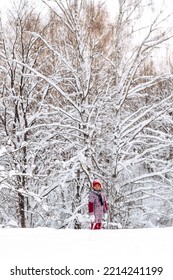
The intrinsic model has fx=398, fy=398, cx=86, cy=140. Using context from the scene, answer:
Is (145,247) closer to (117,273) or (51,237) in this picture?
(117,273)

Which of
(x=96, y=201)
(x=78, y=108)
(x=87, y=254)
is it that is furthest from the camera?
(x=78, y=108)

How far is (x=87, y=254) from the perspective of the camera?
5371mm

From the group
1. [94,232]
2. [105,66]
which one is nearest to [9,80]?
[105,66]

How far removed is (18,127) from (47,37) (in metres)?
3.85

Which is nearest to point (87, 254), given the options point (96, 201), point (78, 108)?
point (96, 201)

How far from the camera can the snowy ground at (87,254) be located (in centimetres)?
475

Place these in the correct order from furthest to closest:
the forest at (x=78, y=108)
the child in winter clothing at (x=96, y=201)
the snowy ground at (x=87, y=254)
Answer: the forest at (x=78, y=108) → the child in winter clothing at (x=96, y=201) → the snowy ground at (x=87, y=254)

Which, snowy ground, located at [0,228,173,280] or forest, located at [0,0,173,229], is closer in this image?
snowy ground, located at [0,228,173,280]

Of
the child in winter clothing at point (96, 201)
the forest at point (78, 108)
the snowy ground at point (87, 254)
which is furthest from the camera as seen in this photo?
the forest at point (78, 108)

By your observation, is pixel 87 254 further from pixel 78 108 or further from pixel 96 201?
pixel 78 108

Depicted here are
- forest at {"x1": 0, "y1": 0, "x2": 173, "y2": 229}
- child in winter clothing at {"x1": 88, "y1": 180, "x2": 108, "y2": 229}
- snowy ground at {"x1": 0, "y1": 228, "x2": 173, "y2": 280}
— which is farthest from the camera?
forest at {"x1": 0, "y1": 0, "x2": 173, "y2": 229}

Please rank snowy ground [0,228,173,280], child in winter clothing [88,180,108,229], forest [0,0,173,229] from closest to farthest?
snowy ground [0,228,173,280]
child in winter clothing [88,180,108,229]
forest [0,0,173,229]

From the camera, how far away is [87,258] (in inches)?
205

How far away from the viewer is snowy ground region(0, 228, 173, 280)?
4746 millimetres
